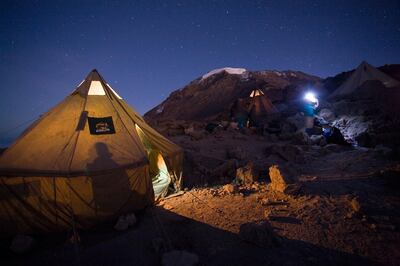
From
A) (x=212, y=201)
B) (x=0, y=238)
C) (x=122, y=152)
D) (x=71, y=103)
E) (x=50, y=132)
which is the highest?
(x=71, y=103)

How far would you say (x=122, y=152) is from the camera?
5355 millimetres

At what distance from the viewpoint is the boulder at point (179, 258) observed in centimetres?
320

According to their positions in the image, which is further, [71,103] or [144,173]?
[71,103]

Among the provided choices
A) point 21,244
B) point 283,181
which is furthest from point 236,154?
point 21,244

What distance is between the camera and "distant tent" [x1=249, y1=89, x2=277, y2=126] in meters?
18.4

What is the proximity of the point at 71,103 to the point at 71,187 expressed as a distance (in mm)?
2507

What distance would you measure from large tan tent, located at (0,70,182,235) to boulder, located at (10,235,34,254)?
402mm

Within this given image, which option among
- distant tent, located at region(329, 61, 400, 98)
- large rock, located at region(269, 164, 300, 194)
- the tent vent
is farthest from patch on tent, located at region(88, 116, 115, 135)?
distant tent, located at region(329, 61, 400, 98)

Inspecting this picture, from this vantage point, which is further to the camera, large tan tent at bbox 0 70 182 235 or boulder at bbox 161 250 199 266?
large tan tent at bbox 0 70 182 235

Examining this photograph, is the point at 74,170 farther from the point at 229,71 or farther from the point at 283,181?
the point at 229,71

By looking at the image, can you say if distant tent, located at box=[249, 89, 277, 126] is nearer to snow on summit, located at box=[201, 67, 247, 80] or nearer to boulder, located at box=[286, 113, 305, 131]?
boulder, located at box=[286, 113, 305, 131]

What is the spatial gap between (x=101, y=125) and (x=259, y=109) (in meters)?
15.3

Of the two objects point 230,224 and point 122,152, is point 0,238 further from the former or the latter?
point 230,224

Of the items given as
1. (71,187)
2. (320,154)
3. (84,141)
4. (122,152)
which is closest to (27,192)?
(71,187)
